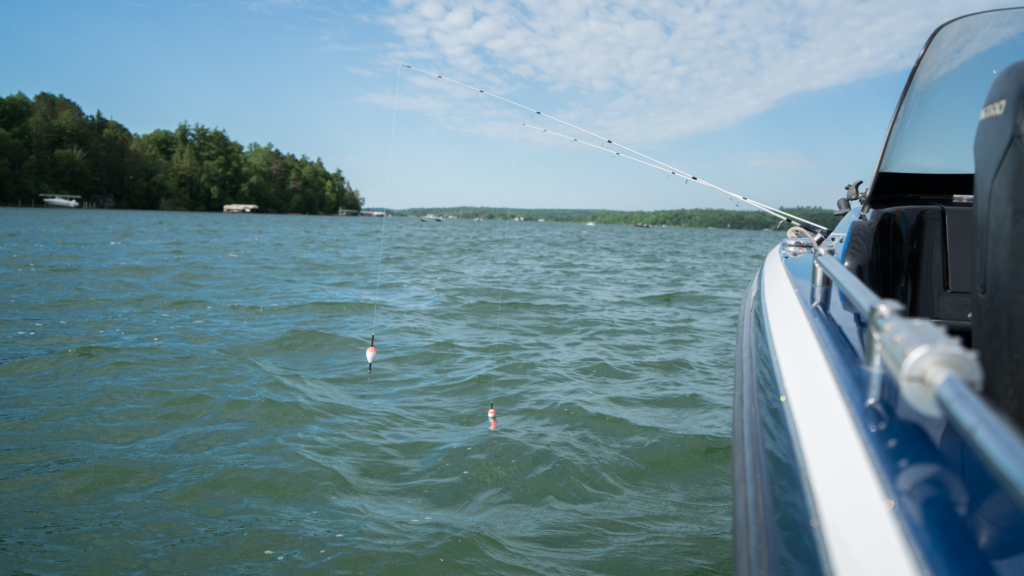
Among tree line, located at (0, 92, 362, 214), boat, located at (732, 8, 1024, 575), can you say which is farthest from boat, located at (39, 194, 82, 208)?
boat, located at (732, 8, 1024, 575)

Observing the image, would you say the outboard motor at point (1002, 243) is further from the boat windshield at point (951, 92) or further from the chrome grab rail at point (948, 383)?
the boat windshield at point (951, 92)

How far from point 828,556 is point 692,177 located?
4481mm

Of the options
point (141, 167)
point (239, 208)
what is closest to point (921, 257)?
point (141, 167)

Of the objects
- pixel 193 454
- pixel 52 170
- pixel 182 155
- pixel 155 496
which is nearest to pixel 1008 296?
pixel 155 496

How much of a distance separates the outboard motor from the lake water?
1936 millimetres

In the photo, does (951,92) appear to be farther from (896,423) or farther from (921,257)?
(896,423)

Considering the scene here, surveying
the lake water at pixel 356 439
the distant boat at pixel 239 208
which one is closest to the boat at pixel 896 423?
the lake water at pixel 356 439

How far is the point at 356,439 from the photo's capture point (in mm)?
4238

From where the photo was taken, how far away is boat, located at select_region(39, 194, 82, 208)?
60.8 metres

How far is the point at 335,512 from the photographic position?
3.21 m

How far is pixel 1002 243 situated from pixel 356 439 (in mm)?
3887

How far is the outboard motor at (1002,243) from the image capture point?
1.17 metres

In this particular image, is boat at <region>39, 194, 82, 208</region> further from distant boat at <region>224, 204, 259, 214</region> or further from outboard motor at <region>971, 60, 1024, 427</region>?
outboard motor at <region>971, 60, 1024, 427</region>

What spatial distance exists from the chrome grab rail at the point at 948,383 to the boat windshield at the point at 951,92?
2233mm
